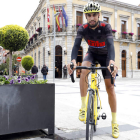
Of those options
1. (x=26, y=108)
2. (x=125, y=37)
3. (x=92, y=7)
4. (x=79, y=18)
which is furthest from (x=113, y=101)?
(x=125, y=37)

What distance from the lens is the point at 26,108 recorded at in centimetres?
283

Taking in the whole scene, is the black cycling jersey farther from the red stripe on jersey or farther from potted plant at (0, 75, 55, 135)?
potted plant at (0, 75, 55, 135)

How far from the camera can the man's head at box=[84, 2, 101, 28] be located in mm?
2707

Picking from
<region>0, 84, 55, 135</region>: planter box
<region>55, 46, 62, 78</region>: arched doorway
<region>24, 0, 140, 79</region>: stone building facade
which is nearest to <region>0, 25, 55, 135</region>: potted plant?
<region>0, 84, 55, 135</region>: planter box

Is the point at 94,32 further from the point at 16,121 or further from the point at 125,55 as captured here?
the point at 125,55

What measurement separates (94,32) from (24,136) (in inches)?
72.0

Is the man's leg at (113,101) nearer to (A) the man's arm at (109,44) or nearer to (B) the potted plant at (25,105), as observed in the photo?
(A) the man's arm at (109,44)

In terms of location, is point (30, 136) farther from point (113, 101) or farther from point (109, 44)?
point (109, 44)

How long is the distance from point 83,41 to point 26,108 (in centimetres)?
2352

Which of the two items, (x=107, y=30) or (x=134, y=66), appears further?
(x=134, y=66)

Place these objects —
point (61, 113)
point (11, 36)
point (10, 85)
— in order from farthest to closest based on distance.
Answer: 1. point (11, 36)
2. point (61, 113)
3. point (10, 85)

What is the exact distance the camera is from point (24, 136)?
2984 mm

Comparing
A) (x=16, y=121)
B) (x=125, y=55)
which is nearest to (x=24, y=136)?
(x=16, y=121)

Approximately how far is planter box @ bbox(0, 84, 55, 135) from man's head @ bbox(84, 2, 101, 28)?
3.52 feet
